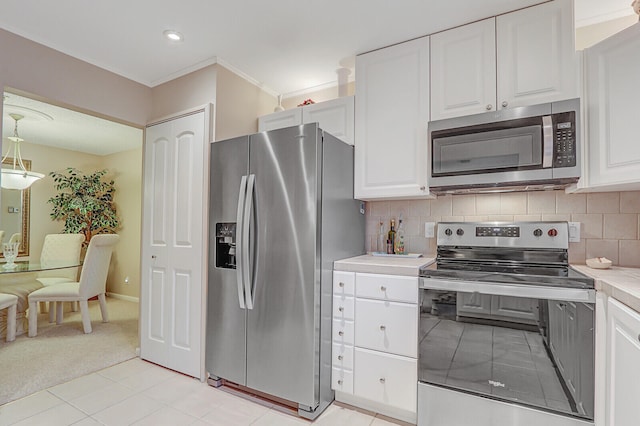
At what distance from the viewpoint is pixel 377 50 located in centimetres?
235

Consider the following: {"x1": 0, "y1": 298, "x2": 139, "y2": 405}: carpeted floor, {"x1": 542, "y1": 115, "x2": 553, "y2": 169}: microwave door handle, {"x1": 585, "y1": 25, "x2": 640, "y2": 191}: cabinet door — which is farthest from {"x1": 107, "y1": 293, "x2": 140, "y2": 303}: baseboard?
{"x1": 585, "y1": 25, "x2": 640, "y2": 191}: cabinet door

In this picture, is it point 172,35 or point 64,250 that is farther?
point 64,250

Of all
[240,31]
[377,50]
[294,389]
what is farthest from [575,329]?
[240,31]

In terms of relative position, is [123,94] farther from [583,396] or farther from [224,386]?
[583,396]

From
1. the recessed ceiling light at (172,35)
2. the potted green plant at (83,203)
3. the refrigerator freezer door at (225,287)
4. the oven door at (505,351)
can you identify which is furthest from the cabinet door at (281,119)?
the potted green plant at (83,203)

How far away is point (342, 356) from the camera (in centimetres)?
206

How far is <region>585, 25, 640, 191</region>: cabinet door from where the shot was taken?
1.53 metres

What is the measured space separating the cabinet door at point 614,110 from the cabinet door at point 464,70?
1.58ft

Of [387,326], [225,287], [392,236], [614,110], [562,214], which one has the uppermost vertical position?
[614,110]

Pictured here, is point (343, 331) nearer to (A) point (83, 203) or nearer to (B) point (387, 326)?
(B) point (387, 326)

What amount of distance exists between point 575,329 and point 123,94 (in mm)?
3538

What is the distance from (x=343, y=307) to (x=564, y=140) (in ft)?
5.21

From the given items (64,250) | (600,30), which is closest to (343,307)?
(600,30)

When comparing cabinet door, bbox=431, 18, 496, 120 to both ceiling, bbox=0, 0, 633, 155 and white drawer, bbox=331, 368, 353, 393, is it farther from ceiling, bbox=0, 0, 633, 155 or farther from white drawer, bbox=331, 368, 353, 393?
white drawer, bbox=331, 368, 353, 393
